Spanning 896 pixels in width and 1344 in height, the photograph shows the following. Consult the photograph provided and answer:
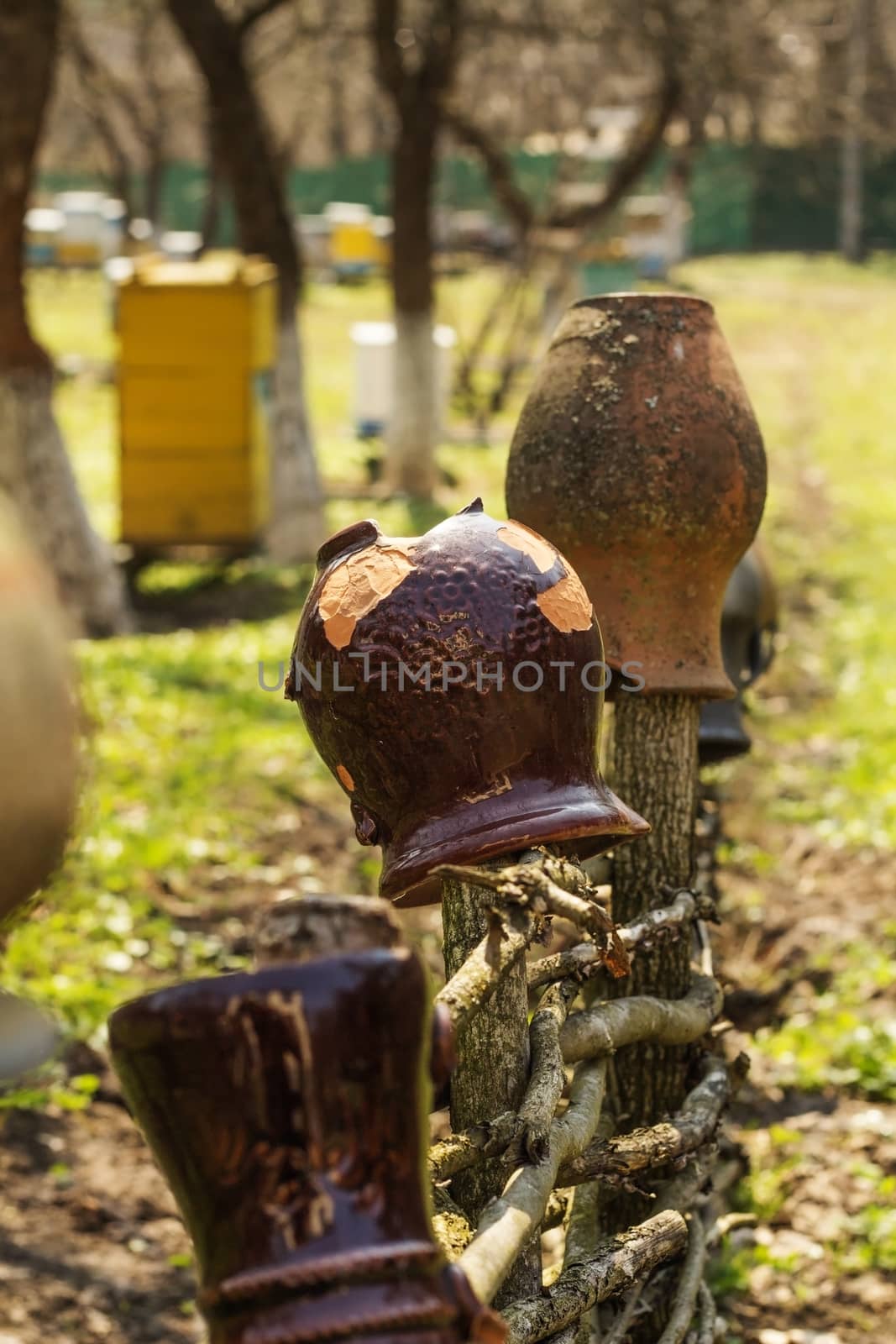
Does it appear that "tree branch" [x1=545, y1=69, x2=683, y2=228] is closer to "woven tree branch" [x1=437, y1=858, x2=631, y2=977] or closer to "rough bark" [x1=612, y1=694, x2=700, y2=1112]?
"rough bark" [x1=612, y1=694, x2=700, y2=1112]

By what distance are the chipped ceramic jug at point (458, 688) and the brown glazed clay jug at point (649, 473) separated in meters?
0.54

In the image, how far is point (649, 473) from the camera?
2148 mm

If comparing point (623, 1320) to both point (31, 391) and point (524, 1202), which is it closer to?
point (524, 1202)

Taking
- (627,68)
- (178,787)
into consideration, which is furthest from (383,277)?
(178,787)

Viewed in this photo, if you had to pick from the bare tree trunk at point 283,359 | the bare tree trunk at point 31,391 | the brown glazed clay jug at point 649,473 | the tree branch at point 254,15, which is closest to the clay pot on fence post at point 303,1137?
the brown glazed clay jug at point 649,473

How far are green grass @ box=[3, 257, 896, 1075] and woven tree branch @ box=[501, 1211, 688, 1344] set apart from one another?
682 mm

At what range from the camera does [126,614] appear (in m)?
8.41

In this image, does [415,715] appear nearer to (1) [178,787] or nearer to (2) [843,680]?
(1) [178,787]

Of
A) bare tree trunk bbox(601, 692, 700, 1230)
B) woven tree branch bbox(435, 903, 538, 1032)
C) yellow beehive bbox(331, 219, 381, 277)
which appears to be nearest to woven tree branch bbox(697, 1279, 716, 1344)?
bare tree trunk bbox(601, 692, 700, 1230)

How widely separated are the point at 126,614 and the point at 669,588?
6.52m

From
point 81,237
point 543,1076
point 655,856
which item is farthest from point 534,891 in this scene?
point 81,237

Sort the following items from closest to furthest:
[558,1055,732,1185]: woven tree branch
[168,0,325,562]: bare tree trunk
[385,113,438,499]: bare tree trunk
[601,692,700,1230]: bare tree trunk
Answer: [558,1055,732,1185]: woven tree branch, [601,692,700,1230]: bare tree trunk, [168,0,325,562]: bare tree trunk, [385,113,438,499]: bare tree trunk

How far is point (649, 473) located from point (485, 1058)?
33.8 inches

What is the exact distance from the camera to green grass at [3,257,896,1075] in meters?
4.48
